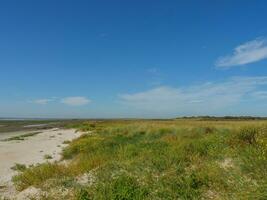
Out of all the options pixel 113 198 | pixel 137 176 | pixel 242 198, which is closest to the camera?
pixel 242 198

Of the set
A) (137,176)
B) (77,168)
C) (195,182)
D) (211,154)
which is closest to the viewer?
(195,182)

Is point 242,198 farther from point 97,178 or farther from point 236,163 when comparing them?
point 97,178

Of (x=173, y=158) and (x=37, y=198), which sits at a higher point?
(x=173, y=158)

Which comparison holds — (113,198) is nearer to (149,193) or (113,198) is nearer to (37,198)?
(149,193)

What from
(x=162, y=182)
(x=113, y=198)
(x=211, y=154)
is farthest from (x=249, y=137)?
(x=113, y=198)

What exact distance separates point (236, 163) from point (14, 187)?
22.8ft

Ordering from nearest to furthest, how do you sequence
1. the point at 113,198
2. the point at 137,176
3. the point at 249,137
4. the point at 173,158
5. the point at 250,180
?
1. the point at 250,180
2. the point at 113,198
3. the point at 137,176
4. the point at 173,158
5. the point at 249,137

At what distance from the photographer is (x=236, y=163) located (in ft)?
26.7

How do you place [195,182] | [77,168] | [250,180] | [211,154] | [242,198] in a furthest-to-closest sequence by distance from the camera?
[77,168]
[211,154]
[195,182]
[250,180]
[242,198]

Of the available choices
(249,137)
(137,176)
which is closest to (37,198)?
(137,176)

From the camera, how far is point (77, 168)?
11539mm

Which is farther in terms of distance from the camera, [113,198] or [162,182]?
[162,182]

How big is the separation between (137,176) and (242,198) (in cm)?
362

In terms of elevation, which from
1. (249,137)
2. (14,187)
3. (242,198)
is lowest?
(14,187)
